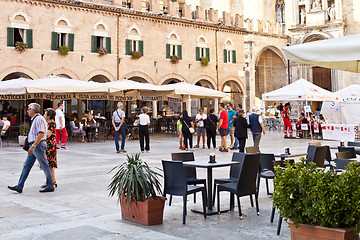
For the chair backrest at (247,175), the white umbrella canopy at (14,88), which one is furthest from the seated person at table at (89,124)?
the chair backrest at (247,175)

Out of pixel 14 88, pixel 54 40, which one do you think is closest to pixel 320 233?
pixel 14 88

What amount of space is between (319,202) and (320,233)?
280mm

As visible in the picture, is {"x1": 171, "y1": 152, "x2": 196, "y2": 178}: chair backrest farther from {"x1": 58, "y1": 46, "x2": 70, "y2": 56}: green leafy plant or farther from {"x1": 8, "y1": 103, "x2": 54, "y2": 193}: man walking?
{"x1": 58, "y1": 46, "x2": 70, "y2": 56}: green leafy plant

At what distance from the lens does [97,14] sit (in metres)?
25.3

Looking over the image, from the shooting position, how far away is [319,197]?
3625mm

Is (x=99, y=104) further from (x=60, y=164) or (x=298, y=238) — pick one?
(x=298, y=238)

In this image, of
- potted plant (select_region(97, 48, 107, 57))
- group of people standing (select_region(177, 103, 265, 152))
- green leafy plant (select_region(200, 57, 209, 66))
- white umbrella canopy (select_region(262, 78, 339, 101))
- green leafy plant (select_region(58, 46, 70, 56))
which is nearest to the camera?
group of people standing (select_region(177, 103, 265, 152))

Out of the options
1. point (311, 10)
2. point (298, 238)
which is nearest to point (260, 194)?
point (298, 238)

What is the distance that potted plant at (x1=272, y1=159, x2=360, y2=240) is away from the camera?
3.57m

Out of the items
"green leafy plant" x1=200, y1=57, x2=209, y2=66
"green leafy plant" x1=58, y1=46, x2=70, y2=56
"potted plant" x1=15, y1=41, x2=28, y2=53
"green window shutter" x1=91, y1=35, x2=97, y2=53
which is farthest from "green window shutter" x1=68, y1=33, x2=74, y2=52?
"green leafy plant" x1=200, y1=57, x2=209, y2=66

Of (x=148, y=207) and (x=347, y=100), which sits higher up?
(x=347, y=100)

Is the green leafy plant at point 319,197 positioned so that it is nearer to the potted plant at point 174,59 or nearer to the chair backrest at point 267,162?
the chair backrest at point 267,162

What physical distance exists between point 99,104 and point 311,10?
1862cm

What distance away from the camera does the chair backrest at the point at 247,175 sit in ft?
18.8
